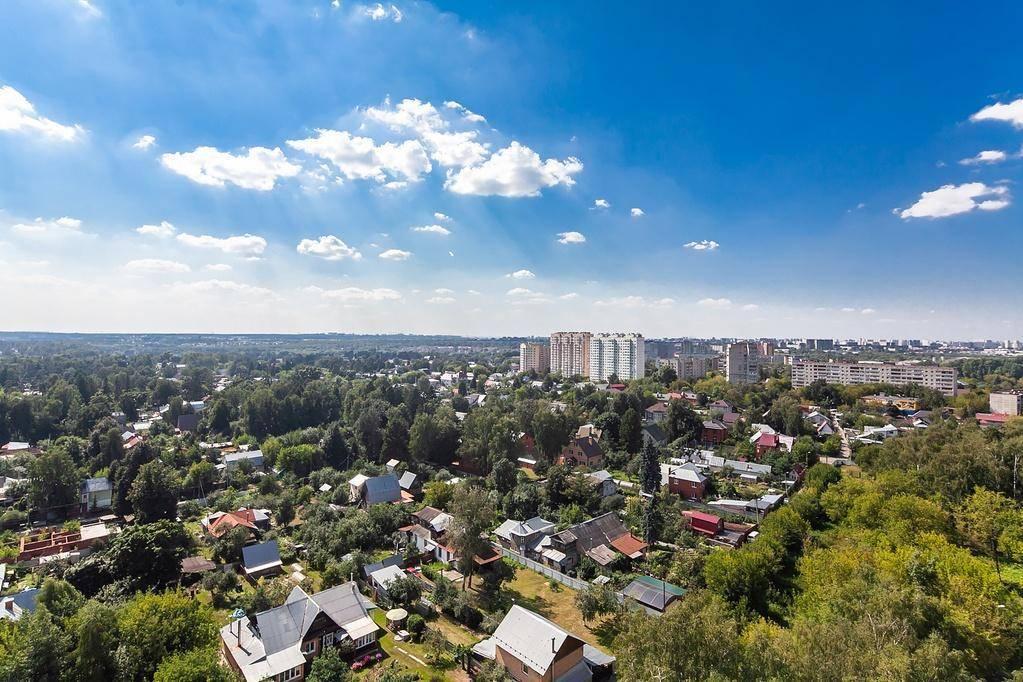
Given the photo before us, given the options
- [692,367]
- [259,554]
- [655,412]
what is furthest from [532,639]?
[692,367]

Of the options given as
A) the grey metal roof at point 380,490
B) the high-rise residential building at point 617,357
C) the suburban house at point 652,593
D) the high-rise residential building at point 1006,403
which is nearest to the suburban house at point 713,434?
the suburban house at point 652,593

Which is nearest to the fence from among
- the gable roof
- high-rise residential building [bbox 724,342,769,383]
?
the gable roof

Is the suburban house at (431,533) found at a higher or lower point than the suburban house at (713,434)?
lower

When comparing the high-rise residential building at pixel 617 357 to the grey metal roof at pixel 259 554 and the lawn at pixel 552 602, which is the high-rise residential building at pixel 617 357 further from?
the grey metal roof at pixel 259 554

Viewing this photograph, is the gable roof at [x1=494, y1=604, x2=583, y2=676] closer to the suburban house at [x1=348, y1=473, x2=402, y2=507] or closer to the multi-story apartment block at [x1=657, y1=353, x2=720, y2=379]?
the suburban house at [x1=348, y1=473, x2=402, y2=507]

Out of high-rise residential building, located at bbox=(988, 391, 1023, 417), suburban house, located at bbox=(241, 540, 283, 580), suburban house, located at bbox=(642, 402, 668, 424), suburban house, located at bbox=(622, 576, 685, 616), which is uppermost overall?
high-rise residential building, located at bbox=(988, 391, 1023, 417)

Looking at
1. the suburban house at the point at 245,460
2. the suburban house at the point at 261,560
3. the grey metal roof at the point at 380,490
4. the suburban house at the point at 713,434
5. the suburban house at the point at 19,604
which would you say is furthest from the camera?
the suburban house at the point at 713,434
